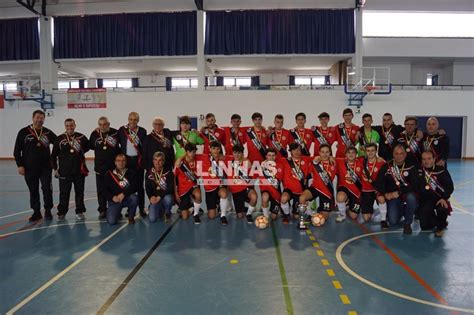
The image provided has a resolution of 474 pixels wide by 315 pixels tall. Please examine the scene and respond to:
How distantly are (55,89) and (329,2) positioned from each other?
585 inches

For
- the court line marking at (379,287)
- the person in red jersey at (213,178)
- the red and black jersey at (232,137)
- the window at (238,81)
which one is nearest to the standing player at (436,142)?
the court line marking at (379,287)

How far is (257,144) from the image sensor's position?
700 centimetres

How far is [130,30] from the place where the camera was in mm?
17797

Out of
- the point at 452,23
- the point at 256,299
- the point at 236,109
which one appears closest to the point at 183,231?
the point at 256,299

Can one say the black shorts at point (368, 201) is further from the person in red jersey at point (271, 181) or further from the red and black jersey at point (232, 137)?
the red and black jersey at point (232, 137)

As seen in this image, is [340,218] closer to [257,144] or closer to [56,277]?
[257,144]

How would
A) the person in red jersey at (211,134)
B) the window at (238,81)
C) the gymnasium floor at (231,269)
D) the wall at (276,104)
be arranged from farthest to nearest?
the window at (238,81) < the wall at (276,104) < the person in red jersey at (211,134) < the gymnasium floor at (231,269)

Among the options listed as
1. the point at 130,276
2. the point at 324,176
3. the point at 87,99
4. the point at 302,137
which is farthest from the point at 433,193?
the point at 87,99

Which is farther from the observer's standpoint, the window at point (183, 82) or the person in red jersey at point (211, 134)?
the window at point (183, 82)

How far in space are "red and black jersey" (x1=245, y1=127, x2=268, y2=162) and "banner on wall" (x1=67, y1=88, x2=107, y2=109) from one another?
13577 millimetres

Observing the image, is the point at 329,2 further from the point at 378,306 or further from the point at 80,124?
the point at 378,306

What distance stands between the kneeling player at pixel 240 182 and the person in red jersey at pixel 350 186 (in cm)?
151

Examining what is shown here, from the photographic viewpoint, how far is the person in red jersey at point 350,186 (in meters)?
6.05

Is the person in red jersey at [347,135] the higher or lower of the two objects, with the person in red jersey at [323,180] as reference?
higher
